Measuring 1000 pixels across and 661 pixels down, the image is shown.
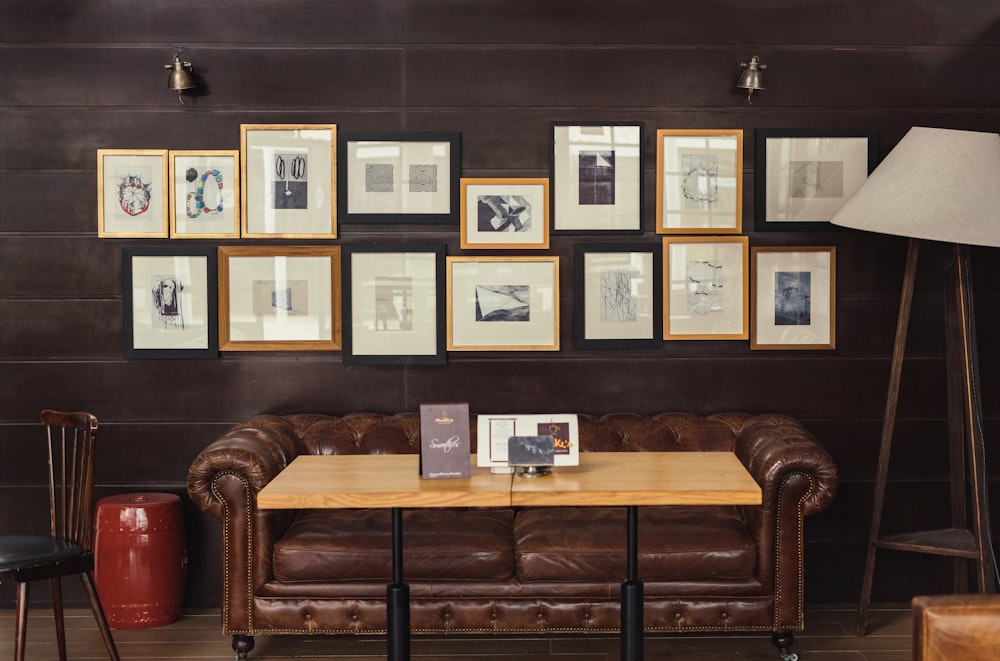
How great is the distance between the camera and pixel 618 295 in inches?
188

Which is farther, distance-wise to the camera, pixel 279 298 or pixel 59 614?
pixel 279 298

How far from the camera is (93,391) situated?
479 centimetres

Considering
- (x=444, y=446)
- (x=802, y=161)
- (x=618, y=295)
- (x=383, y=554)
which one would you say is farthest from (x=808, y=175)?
(x=383, y=554)

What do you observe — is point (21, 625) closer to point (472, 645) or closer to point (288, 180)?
point (472, 645)

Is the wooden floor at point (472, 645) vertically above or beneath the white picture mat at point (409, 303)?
beneath

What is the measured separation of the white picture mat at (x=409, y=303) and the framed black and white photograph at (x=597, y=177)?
2.10 ft

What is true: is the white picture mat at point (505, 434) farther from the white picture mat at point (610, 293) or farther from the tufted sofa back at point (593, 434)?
the white picture mat at point (610, 293)

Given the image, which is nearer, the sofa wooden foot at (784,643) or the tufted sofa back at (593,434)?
the sofa wooden foot at (784,643)

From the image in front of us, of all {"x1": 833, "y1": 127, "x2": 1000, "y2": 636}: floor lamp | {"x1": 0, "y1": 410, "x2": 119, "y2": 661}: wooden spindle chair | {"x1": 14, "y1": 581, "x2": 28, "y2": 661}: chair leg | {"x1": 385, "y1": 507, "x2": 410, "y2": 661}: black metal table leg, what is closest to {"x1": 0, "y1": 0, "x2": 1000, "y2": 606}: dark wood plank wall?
{"x1": 833, "y1": 127, "x2": 1000, "y2": 636}: floor lamp

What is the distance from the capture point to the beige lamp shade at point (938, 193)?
3.97 metres

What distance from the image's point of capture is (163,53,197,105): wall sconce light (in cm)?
452

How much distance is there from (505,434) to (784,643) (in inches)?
58.2

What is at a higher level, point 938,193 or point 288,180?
point 288,180

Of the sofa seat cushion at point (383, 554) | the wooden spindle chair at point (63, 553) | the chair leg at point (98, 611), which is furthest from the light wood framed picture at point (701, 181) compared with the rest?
the chair leg at point (98, 611)
